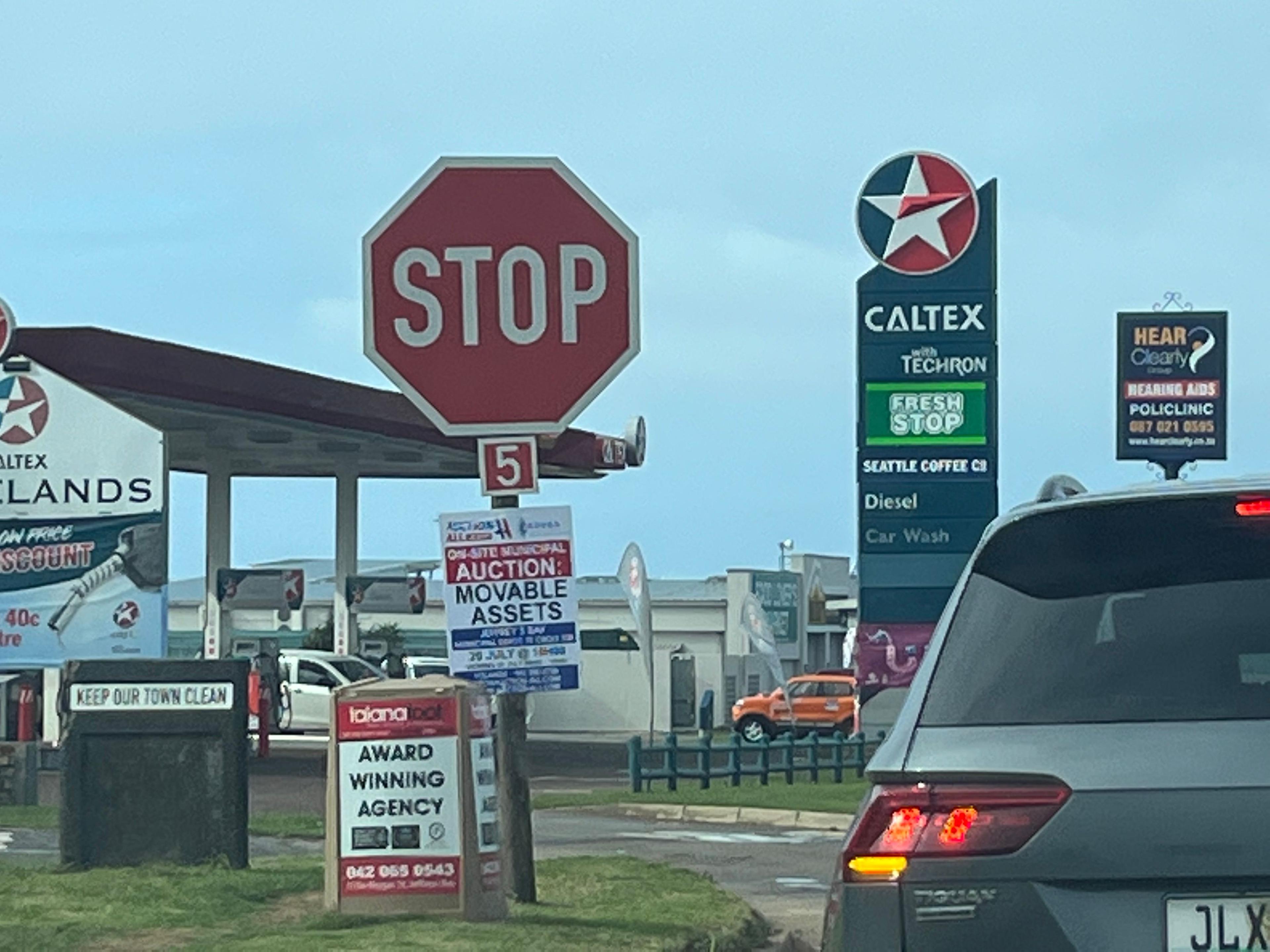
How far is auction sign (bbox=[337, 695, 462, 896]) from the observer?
10.1 metres

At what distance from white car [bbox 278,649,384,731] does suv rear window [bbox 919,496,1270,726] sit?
130 feet

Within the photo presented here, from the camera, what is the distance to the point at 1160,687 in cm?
450

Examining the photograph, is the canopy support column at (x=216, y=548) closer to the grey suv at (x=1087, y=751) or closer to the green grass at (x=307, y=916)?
the green grass at (x=307, y=916)

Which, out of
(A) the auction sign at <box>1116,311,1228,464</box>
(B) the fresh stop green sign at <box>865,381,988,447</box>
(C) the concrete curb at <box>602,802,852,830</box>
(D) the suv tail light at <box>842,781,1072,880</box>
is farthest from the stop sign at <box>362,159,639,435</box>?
(A) the auction sign at <box>1116,311,1228,464</box>

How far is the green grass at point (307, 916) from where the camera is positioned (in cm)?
957

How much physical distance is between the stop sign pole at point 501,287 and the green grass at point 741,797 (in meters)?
11.7

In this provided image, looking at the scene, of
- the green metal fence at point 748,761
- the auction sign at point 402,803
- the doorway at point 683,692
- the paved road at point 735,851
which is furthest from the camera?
the doorway at point 683,692

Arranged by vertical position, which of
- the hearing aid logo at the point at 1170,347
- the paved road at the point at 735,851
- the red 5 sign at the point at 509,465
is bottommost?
the paved road at the point at 735,851

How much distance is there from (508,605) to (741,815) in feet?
38.6

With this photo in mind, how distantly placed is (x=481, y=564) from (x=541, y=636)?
0.43 m

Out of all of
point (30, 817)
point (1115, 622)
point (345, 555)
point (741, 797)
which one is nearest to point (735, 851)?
point (741, 797)

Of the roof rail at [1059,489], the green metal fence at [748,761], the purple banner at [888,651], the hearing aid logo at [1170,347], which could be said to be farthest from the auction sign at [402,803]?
the hearing aid logo at [1170,347]

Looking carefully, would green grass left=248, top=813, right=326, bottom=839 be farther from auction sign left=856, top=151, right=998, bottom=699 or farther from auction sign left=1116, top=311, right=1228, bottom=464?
auction sign left=1116, top=311, right=1228, bottom=464

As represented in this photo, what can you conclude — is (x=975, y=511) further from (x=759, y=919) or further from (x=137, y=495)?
(x=759, y=919)
